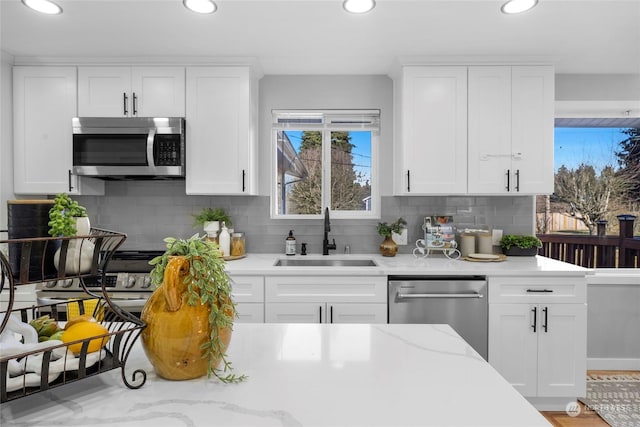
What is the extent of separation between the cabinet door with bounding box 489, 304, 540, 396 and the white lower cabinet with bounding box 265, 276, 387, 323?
729mm

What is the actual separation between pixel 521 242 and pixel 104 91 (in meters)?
3.36

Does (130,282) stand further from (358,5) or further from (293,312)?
(358,5)

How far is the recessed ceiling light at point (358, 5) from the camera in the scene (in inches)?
76.1

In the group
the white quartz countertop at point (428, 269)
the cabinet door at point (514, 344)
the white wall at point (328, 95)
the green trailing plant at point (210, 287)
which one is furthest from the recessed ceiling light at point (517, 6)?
the green trailing plant at point (210, 287)

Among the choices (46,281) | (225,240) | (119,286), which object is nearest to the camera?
(46,281)

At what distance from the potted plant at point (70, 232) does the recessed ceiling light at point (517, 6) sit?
7.29 feet

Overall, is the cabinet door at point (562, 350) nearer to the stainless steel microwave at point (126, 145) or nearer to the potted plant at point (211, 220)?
the potted plant at point (211, 220)

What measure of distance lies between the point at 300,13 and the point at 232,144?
1027mm

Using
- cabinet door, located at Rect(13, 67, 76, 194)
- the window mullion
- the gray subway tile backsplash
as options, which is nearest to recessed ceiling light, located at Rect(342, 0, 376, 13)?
the window mullion

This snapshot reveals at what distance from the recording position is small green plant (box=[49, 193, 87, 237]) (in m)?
0.75

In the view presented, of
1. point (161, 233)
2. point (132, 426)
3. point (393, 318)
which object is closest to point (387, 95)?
point (393, 318)

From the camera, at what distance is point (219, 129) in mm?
2662

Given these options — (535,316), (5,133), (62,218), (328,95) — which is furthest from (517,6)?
(5,133)

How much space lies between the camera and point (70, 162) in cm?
266
